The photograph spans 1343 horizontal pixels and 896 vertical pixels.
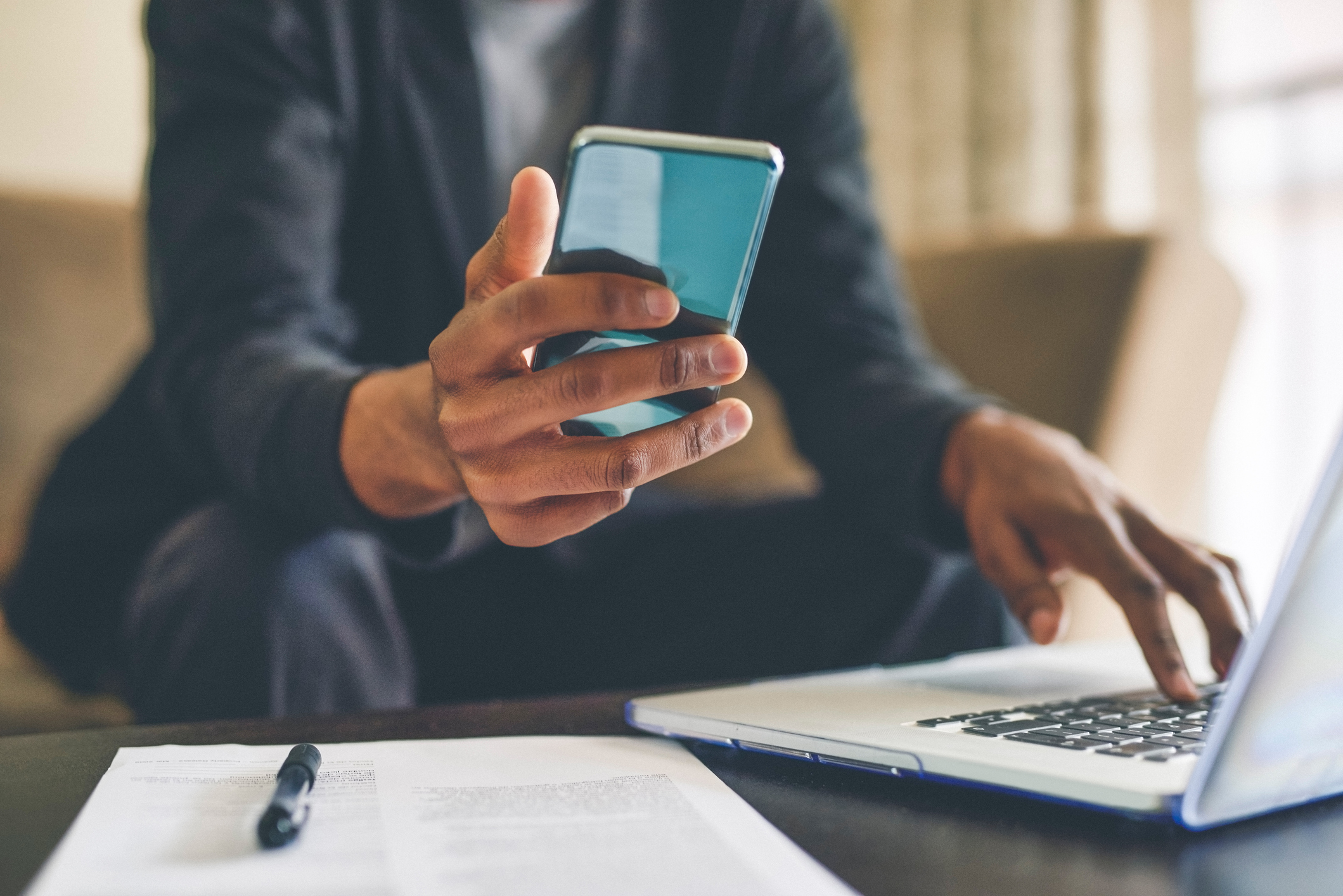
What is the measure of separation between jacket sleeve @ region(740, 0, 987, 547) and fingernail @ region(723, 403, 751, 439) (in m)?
0.41

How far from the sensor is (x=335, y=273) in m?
0.85

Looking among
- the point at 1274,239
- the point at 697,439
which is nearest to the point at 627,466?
A: the point at 697,439

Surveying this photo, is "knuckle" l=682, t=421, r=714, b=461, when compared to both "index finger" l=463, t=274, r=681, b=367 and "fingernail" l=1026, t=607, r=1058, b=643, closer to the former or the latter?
"index finger" l=463, t=274, r=681, b=367

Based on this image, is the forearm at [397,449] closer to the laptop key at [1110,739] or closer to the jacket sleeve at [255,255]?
the jacket sleeve at [255,255]

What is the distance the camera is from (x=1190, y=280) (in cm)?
116

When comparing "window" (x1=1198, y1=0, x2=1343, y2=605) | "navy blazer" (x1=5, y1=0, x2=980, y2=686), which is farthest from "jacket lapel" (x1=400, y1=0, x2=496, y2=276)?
"window" (x1=1198, y1=0, x2=1343, y2=605)

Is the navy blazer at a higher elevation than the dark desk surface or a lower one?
higher

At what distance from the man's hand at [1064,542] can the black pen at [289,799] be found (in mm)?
368

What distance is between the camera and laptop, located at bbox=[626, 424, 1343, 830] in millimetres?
269

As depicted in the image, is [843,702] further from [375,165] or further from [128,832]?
[375,165]

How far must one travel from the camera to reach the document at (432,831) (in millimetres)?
264

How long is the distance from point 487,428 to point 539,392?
4 centimetres

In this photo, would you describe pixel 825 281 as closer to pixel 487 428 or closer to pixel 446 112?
pixel 446 112

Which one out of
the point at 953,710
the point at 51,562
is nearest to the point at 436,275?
the point at 51,562
